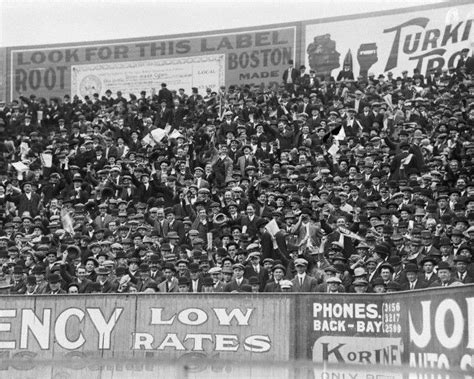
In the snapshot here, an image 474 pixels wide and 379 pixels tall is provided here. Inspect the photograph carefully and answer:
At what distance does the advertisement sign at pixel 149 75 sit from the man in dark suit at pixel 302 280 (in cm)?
1808

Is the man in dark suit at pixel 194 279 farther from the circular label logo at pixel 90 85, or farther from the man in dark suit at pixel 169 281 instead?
the circular label logo at pixel 90 85

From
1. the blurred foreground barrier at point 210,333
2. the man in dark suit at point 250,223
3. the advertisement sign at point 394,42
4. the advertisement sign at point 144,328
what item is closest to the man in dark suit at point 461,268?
the blurred foreground barrier at point 210,333

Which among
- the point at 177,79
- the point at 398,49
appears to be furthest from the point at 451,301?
the point at 177,79

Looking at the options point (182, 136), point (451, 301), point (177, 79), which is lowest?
point (451, 301)

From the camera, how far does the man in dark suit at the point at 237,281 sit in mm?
15609

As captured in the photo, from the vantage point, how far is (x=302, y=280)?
15531 mm

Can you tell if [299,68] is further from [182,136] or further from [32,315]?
[32,315]

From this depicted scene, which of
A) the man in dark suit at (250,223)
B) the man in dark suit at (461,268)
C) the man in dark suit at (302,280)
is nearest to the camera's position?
the man in dark suit at (461,268)

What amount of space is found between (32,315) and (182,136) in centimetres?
1038

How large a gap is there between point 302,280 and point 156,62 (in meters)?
20.4

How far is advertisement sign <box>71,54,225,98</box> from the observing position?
33.5 metres

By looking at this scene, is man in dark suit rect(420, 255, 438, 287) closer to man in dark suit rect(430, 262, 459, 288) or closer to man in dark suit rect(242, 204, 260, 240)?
man in dark suit rect(430, 262, 459, 288)

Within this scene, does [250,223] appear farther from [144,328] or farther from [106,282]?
[144,328]

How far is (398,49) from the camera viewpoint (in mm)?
30344
